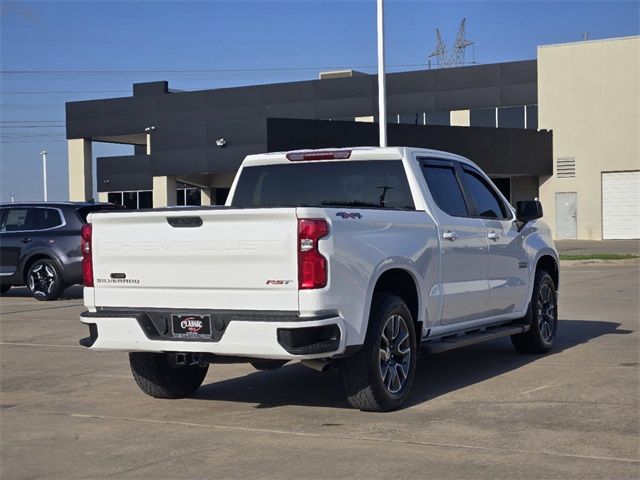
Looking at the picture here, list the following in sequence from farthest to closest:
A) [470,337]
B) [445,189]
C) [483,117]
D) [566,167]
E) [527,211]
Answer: [483,117]
[566,167]
[527,211]
[445,189]
[470,337]

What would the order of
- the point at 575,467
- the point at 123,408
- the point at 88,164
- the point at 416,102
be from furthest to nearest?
1. the point at 88,164
2. the point at 416,102
3. the point at 123,408
4. the point at 575,467

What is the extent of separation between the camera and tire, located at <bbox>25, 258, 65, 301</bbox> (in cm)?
1850

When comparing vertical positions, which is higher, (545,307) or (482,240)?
(482,240)

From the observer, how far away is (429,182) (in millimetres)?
9258

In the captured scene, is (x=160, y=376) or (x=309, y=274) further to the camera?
(x=160, y=376)

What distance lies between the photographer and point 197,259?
7.56 m

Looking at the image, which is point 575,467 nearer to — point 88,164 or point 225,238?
point 225,238

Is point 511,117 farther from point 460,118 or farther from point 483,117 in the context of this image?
point 460,118

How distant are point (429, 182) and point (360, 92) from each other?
44242 mm

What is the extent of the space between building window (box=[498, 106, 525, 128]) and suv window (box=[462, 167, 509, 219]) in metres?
40.3

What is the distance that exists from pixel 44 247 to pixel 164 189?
3194 centimetres

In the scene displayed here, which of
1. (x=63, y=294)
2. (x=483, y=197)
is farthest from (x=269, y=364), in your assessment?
(x=63, y=294)

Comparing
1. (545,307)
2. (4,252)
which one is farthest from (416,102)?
(545,307)

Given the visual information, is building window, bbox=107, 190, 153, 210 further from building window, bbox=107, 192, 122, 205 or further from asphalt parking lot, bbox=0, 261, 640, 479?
asphalt parking lot, bbox=0, 261, 640, 479
